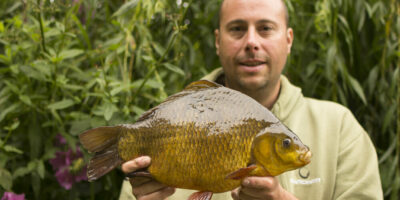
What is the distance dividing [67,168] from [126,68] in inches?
→ 17.7

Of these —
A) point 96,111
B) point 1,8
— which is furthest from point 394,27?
point 1,8

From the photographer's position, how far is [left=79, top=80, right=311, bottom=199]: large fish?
2.73ft

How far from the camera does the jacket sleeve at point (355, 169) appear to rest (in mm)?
1493

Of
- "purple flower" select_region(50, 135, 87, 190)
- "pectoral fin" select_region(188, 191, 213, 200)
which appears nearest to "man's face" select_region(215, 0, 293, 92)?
"pectoral fin" select_region(188, 191, 213, 200)

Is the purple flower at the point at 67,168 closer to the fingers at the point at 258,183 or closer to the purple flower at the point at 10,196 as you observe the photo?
the purple flower at the point at 10,196

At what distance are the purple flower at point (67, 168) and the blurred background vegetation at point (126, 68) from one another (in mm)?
23

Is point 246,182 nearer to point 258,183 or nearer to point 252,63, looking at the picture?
point 258,183

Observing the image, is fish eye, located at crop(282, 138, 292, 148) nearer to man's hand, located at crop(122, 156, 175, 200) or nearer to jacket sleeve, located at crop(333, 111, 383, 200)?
man's hand, located at crop(122, 156, 175, 200)

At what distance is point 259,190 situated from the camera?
94 cm

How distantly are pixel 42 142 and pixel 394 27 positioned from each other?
1661 millimetres

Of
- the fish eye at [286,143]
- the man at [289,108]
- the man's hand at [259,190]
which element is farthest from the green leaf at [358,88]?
the fish eye at [286,143]

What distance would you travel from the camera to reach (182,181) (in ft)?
2.87

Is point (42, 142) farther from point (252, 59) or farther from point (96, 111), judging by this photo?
point (252, 59)

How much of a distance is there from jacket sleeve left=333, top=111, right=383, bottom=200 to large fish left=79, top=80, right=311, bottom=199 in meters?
0.77
